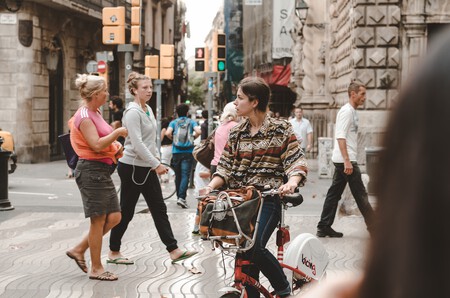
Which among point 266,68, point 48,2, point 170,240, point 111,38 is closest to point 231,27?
point 266,68

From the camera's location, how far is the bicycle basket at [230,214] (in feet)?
15.2

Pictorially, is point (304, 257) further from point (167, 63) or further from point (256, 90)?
point (167, 63)

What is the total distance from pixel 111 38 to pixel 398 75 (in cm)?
631

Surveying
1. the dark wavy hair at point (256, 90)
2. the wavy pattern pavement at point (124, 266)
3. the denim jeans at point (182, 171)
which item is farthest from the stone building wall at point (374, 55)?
the dark wavy hair at point (256, 90)

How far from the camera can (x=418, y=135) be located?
0.91 m

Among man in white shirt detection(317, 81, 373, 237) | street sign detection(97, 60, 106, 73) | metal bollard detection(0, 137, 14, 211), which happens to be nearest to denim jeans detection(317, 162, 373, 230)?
man in white shirt detection(317, 81, 373, 237)

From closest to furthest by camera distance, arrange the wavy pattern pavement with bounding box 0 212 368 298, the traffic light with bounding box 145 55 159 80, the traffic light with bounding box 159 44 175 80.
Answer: the wavy pattern pavement with bounding box 0 212 368 298 < the traffic light with bounding box 145 55 159 80 < the traffic light with bounding box 159 44 175 80

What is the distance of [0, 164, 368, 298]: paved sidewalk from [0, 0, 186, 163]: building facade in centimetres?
1237

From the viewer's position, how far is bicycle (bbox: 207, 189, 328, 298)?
465cm

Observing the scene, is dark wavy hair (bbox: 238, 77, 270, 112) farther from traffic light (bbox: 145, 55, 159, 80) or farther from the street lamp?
the street lamp

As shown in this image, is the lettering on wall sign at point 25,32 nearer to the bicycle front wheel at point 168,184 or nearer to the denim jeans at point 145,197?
the bicycle front wheel at point 168,184

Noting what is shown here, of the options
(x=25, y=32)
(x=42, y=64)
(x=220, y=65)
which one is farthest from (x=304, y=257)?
(x=42, y=64)

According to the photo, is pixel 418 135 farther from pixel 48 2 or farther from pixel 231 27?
pixel 231 27

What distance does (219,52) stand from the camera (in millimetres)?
22031
